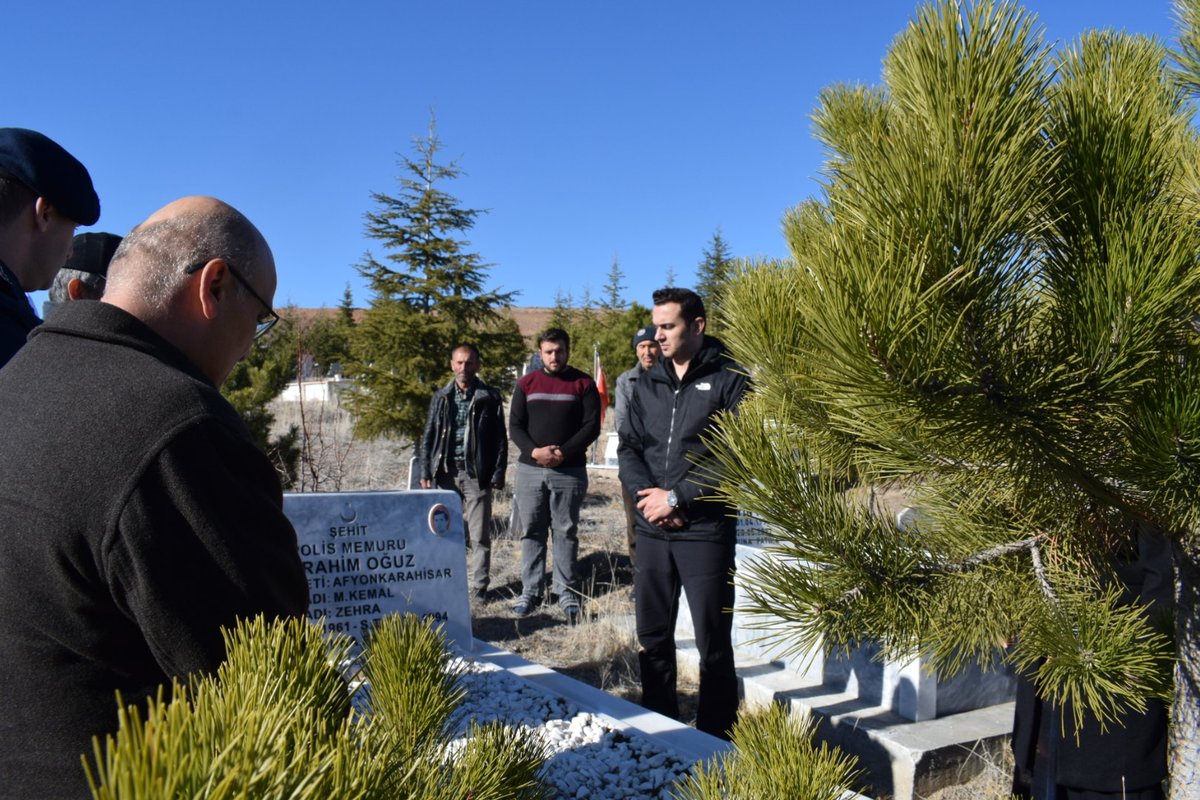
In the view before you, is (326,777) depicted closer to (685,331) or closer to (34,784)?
(34,784)

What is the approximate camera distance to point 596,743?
3.32 meters

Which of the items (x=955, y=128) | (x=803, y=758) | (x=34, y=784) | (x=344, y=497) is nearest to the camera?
(x=955, y=128)

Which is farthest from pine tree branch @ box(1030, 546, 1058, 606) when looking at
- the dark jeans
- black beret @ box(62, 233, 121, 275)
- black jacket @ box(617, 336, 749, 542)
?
black beret @ box(62, 233, 121, 275)

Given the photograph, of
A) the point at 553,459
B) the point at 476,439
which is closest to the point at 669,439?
the point at 553,459

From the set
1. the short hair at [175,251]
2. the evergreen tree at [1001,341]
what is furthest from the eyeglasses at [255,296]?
the evergreen tree at [1001,341]

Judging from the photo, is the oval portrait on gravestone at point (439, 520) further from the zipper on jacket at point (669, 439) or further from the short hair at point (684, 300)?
the short hair at point (684, 300)

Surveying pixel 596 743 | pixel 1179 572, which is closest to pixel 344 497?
pixel 596 743

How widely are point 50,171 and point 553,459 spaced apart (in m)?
4.34

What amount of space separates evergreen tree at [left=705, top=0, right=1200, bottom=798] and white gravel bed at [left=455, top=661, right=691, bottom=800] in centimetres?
143

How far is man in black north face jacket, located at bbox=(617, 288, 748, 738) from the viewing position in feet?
12.2

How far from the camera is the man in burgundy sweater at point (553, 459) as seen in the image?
20.8 ft

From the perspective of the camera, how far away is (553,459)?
250 inches

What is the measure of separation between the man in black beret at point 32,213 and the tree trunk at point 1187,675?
2720 mm

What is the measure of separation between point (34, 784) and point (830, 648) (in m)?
1.25
